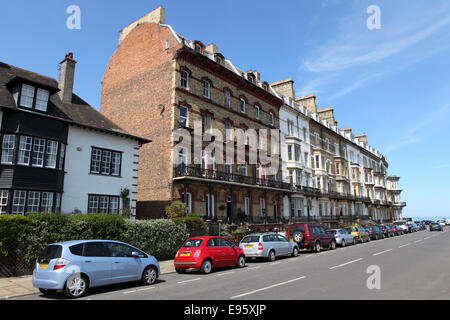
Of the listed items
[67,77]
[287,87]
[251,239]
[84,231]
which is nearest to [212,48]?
[67,77]

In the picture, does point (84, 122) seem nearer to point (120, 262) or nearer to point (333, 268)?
point (120, 262)

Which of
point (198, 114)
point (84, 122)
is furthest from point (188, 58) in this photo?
point (84, 122)

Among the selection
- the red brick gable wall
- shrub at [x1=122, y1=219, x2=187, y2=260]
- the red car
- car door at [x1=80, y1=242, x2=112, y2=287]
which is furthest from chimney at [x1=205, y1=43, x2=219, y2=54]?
car door at [x1=80, y1=242, x2=112, y2=287]

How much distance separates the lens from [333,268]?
12984 millimetres

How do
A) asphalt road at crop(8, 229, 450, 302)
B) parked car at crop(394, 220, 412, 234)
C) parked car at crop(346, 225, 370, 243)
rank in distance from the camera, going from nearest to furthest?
asphalt road at crop(8, 229, 450, 302) < parked car at crop(346, 225, 370, 243) < parked car at crop(394, 220, 412, 234)

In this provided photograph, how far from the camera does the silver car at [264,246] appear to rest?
1692 centimetres

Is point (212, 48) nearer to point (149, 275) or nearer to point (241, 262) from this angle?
point (241, 262)

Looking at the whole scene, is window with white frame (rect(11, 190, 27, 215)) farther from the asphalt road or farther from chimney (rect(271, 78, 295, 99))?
chimney (rect(271, 78, 295, 99))

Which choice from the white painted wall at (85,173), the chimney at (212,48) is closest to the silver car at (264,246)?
the white painted wall at (85,173)

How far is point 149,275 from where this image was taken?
37.0 feet

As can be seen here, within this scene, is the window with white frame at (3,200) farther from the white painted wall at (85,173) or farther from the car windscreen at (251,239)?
the car windscreen at (251,239)

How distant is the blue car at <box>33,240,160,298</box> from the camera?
912cm

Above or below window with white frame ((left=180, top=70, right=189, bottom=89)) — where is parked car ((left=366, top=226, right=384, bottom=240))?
below

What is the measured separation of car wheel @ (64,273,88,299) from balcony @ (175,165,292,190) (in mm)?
13701
